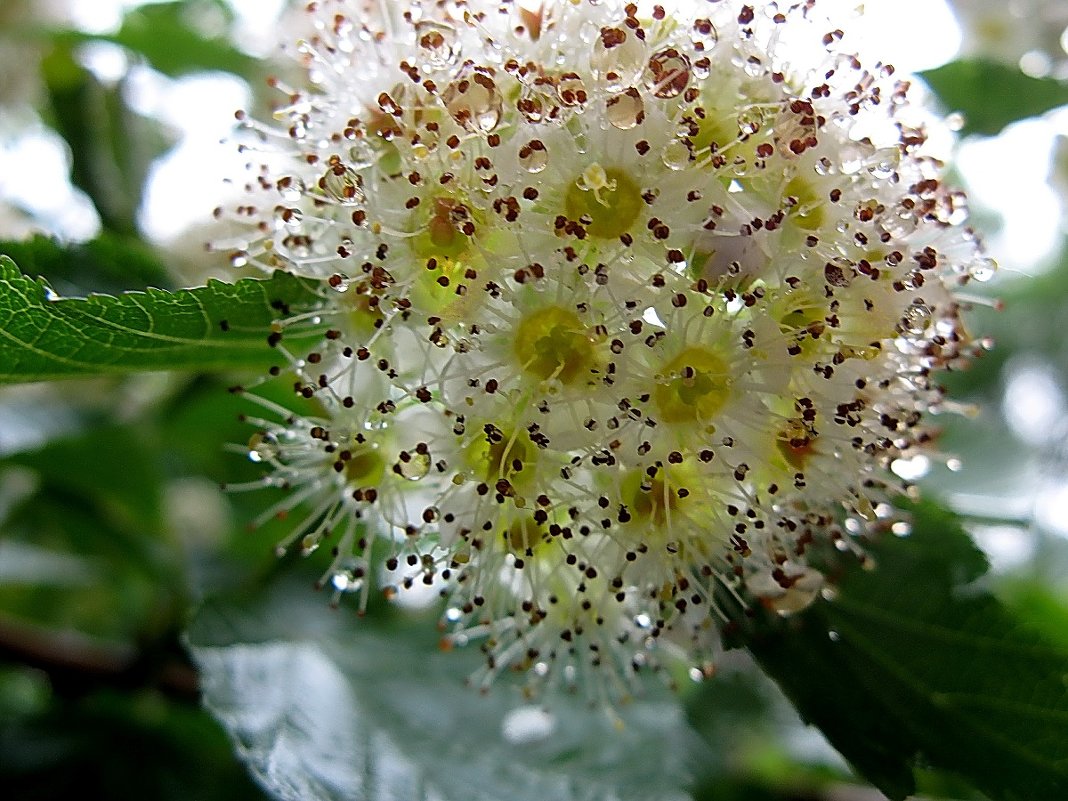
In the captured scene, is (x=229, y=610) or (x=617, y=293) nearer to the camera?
(x=617, y=293)

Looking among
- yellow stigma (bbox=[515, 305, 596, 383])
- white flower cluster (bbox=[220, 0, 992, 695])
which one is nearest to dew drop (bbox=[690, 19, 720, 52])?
white flower cluster (bbox=[220, 0, 992, 695])

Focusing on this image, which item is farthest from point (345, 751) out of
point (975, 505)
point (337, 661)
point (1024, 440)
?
point (1024, 440)

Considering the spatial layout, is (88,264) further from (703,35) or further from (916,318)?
(916,318)

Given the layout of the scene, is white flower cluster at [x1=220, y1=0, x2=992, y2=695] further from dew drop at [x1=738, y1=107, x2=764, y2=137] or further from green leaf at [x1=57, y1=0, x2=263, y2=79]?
green leaf at [x1=57, y1=0, x2=263, y2=79]

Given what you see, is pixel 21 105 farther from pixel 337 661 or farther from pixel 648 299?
pixel 648 299

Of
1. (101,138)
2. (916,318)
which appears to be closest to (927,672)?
(916,318)

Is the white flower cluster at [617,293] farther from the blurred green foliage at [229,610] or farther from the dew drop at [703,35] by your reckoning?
the blurred green foliage at [229,610]

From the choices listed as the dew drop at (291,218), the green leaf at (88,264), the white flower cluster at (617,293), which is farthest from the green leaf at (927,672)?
the green leaf at (88,264)
